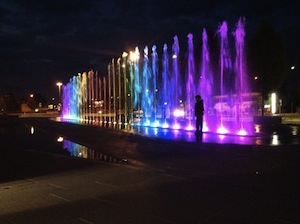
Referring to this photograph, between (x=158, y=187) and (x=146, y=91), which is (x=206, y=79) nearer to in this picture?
(x=146, y=91)

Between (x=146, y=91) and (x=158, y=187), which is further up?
(x=146, y=91)

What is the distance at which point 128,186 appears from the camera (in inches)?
239

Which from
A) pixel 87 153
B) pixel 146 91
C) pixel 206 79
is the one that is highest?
pixel 206 79

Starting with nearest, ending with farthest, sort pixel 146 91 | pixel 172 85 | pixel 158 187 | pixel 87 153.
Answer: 1. pixel 158 187
2. pixel 87 153
3. pixel 146 91
4. pixel 172 85

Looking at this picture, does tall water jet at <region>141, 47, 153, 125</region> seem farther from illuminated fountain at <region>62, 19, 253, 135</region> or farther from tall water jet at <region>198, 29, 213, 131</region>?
tall water jet at <region>198, 29, 213, 131</region>

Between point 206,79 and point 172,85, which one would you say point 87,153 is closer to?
point 172,85

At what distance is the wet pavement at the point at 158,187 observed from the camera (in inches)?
180

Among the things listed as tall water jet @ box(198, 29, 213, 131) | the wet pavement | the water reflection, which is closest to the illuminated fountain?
tall water jet @ box(198, 29, 213, 131)

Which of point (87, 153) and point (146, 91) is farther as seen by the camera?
point (146, 91)

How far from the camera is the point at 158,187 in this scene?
19.4 feet

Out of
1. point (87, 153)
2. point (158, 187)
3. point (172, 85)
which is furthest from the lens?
point (172, 85)

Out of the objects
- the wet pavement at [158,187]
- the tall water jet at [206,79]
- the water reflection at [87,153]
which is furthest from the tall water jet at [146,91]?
the wet pavement at [158,187]

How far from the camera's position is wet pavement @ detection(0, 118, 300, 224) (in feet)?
15.0

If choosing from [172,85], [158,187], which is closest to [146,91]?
[172,85]
